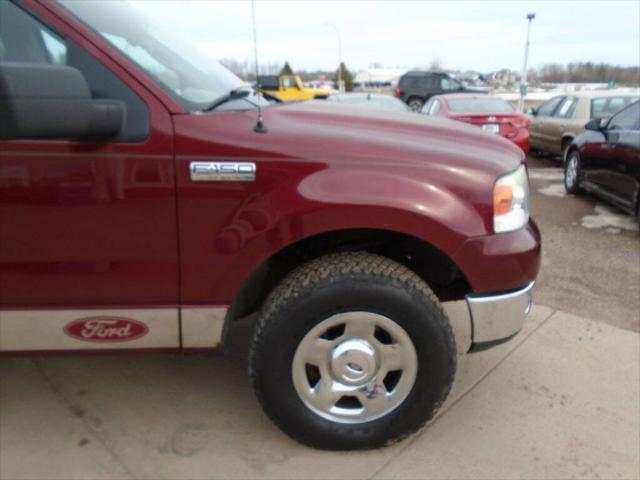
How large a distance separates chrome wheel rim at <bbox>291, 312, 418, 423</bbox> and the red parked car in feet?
22.5

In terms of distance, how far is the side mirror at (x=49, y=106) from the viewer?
165 cm

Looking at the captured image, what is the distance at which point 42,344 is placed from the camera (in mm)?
2188

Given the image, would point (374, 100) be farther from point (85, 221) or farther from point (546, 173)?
point (85, 221)

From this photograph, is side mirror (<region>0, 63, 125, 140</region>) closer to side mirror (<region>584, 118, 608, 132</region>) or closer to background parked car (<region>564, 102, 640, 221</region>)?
background parked car (<region>564, 102, 640, 221</region>)

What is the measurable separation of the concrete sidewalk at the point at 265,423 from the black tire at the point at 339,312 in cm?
15

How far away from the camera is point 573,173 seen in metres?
7.43

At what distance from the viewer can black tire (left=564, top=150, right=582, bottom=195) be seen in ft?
23.7

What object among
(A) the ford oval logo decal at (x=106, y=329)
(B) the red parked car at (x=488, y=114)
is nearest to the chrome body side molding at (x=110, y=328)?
(A) the ford oval logo decal at (x=106, y=329)

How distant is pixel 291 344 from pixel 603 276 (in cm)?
336

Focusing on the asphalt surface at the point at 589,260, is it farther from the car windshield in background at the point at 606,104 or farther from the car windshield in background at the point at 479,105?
the car windshield in background at the point at 606,104

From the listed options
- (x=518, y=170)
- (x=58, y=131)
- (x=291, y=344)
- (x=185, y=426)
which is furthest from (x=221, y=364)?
(x=518, y=170)

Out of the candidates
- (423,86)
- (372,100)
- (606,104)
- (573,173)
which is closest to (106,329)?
(573,173)

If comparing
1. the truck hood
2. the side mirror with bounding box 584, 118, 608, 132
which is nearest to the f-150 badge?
the truck hood

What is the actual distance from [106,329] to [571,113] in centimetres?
939
